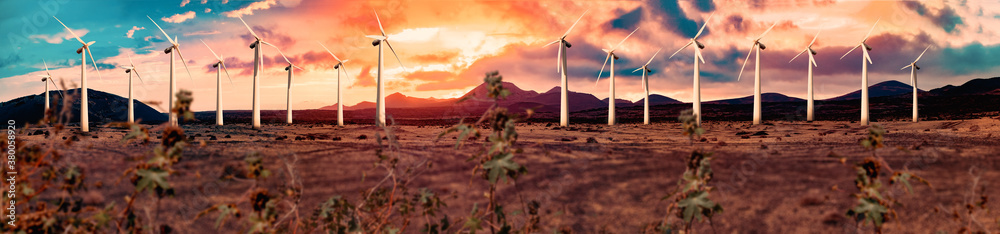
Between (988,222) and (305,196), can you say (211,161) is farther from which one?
(988,222)

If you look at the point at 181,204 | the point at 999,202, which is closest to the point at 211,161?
the point at 181,204

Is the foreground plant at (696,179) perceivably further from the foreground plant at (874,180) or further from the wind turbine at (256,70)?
the wind turbine at (256,70)

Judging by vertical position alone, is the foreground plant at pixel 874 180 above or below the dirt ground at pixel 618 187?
above

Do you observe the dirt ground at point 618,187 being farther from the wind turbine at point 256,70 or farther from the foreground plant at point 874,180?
the wind turbine at point 256,70

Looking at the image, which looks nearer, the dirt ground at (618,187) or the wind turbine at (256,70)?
the dirt ground at (618,187)

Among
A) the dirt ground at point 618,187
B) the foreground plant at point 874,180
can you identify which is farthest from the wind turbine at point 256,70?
the foreground plant at point 874,180

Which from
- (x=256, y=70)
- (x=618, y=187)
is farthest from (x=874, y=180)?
(x=256, y=70)

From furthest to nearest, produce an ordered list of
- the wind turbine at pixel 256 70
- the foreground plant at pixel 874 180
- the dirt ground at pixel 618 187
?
1. the wind turbine at pixel 256 70
2. the dirt ground at pixel 618 187
3. the foreground plant at pixel 874 180

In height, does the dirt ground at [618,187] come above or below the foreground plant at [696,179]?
below

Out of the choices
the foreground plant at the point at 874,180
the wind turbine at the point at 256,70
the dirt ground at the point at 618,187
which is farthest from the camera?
the wind turbine at the point at 256,70

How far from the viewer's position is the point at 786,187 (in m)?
12.7

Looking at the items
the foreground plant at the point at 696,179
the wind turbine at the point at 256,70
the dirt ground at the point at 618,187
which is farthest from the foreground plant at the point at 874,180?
the wind turbine at the point at 256,70

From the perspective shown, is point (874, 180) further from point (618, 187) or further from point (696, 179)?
point (618, 187)

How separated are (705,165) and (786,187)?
8.81 m
